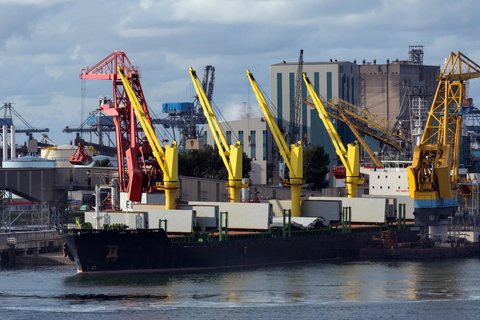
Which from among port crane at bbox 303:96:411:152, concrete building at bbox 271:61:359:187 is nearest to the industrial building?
concrete building at bbox 271:61:359:187

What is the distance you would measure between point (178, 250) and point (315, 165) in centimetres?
6596

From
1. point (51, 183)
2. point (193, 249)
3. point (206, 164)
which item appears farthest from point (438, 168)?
point (206, 164)

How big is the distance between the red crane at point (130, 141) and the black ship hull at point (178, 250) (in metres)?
16.2

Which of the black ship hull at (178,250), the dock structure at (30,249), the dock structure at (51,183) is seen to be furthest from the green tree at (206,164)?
the black ship hull at (178,250)

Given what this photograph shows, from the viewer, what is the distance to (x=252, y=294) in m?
64.4

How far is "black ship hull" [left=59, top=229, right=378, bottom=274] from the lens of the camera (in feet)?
237

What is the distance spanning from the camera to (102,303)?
61.4 meters

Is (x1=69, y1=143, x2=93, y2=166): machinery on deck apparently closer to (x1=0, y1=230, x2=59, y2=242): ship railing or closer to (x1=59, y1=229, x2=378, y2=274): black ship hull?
(x1=0, y1=230, x2=59, y2=242): ship railing

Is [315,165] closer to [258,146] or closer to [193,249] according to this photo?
[258,146]

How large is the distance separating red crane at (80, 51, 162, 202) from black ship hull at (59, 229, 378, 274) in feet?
53.2

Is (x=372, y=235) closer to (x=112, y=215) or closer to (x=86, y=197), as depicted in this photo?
(x=112, y=215)

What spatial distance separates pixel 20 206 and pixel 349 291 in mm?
92702

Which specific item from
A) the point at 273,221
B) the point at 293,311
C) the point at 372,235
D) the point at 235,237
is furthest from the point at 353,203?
the point at 293,311

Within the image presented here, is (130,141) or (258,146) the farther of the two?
(258,146)
